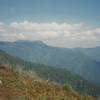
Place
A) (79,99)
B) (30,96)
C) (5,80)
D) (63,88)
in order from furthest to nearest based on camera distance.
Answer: (63,88), (5,80), (79,99), (30,96)

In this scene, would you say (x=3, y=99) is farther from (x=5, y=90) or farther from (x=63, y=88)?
(x=63, y=88)

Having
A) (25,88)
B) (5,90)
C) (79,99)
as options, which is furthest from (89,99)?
(5,90)

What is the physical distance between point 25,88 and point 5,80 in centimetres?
538

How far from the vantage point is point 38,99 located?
37719 mm

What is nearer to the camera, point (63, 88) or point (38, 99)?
point (38, 99)

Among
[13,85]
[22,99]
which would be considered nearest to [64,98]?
[22,99]

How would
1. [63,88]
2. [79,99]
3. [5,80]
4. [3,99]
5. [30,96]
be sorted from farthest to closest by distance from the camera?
1. [63,88]
2. [5,80]
3. [79,99]
4. [30,96]
5. [3,99]

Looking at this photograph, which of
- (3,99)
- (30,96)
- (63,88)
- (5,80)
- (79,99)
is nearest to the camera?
(3,99)

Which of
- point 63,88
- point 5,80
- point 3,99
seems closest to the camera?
point 3,99

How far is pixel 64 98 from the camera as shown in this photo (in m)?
40.5

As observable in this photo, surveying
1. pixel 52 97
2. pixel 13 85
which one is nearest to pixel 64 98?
pixel 52 97

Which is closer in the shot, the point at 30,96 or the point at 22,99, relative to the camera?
the point at 22,99

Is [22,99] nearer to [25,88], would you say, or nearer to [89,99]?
[25,88]

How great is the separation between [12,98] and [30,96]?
3.98 metres
